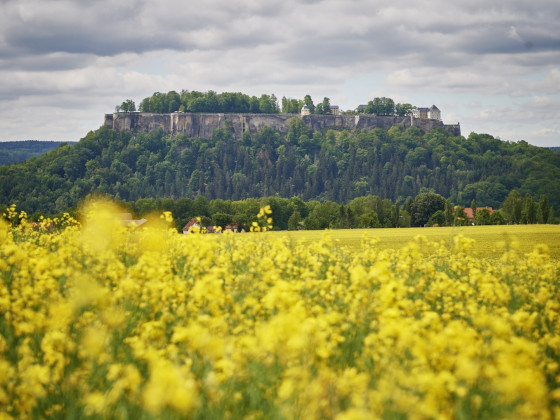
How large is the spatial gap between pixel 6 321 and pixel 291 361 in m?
4.37

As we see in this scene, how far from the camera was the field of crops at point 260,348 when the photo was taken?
6.21 m

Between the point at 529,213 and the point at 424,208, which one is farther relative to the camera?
the point at 424,208

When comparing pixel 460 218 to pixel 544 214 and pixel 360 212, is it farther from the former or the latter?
pixel 360 212

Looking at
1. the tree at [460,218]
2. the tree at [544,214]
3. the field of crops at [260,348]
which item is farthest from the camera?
the tree at [460,218]

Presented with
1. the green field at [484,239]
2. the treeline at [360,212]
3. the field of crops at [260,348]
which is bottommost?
the treeline at [360,212]

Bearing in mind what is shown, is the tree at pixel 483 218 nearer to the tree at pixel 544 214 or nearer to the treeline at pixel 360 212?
the treeline at pixel 360 212

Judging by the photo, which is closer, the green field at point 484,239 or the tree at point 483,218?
the green field at point 484,239

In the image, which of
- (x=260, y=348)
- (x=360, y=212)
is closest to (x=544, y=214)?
(x=360, y=212)

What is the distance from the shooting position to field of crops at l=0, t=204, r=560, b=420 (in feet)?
20.4

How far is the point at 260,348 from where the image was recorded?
23.0 ft

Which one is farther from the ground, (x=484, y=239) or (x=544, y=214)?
(x=484, y=239)

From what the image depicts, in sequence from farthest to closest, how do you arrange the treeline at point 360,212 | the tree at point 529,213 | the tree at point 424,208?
1. the tree at point 424,208
2. the treeline at point 360,212
3. the tree at point 529,213

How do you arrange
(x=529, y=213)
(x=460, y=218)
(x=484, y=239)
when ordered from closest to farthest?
1. (x=484, y=239)
2. (x=529, y=213)
3. (x=460, y=218)

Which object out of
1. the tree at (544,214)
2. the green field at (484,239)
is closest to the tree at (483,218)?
the tree at (544,214)
